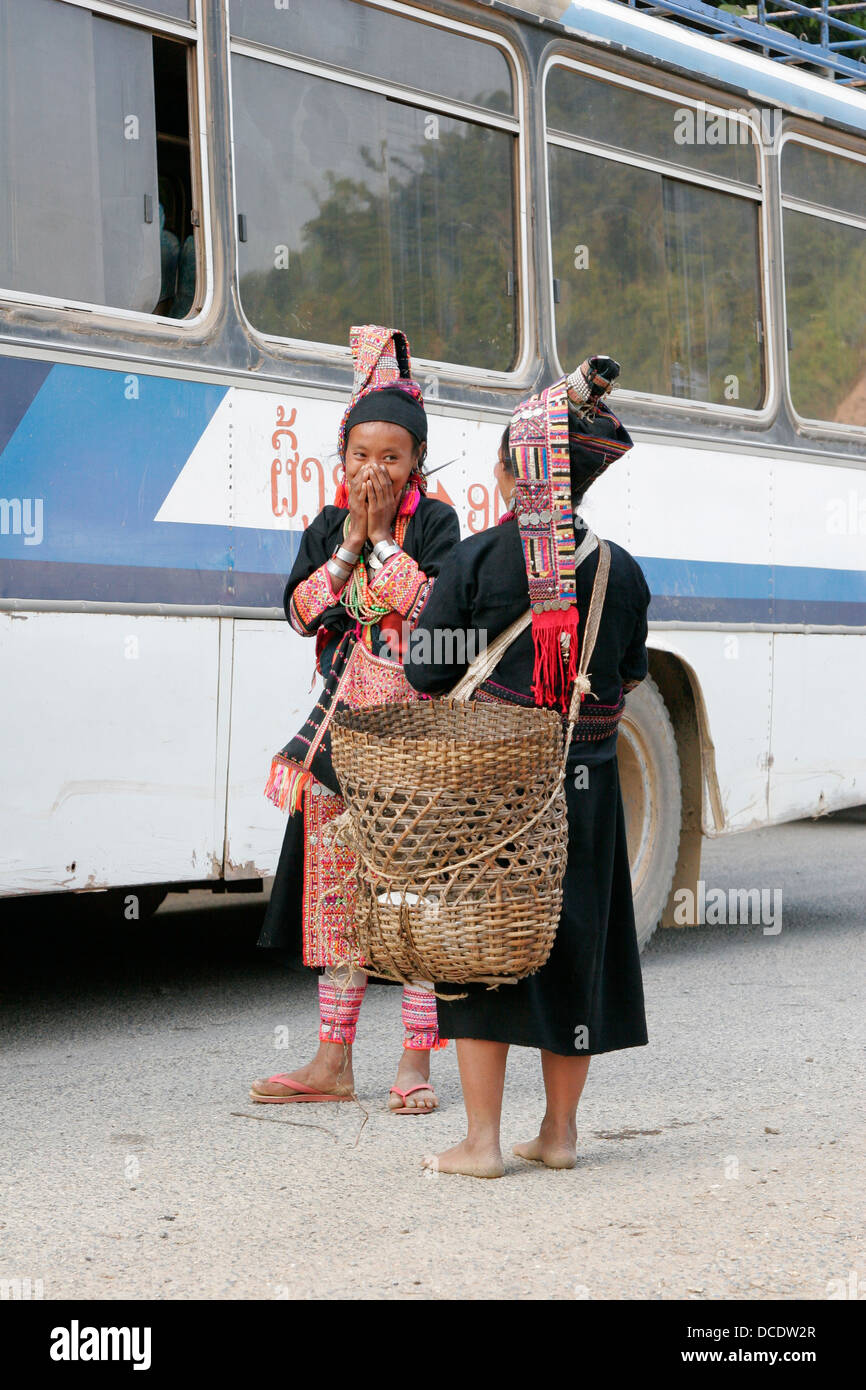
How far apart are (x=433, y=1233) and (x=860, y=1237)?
2.67 ft

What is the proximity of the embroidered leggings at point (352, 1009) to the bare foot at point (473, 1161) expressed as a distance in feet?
1.81

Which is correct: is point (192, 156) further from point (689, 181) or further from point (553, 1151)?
point (553, 1151)

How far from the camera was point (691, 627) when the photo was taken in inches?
249

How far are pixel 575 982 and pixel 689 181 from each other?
4001mm

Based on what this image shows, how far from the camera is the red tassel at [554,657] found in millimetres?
3447

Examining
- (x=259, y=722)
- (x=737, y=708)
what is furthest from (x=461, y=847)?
(x=737, y=708)

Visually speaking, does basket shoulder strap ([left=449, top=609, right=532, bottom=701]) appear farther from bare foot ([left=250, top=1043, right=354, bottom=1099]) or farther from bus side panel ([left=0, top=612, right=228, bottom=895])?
bus side panel ([left=0, top=612, right=228, bottom=895])

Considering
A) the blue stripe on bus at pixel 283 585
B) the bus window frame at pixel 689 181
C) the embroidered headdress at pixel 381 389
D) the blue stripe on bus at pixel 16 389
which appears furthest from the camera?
the bus window frame at pixel 689 181

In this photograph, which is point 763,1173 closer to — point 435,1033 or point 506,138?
point 435,1033

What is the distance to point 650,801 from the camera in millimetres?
6348

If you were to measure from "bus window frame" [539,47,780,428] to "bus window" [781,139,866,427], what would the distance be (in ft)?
0.43

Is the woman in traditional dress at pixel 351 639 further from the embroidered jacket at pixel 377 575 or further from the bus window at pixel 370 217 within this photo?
the bus window at pixel 370 217

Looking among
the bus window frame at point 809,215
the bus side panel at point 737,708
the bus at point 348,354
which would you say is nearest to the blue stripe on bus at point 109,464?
the bus at point 348,354

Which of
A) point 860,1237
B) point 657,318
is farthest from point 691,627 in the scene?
point 860,1237
